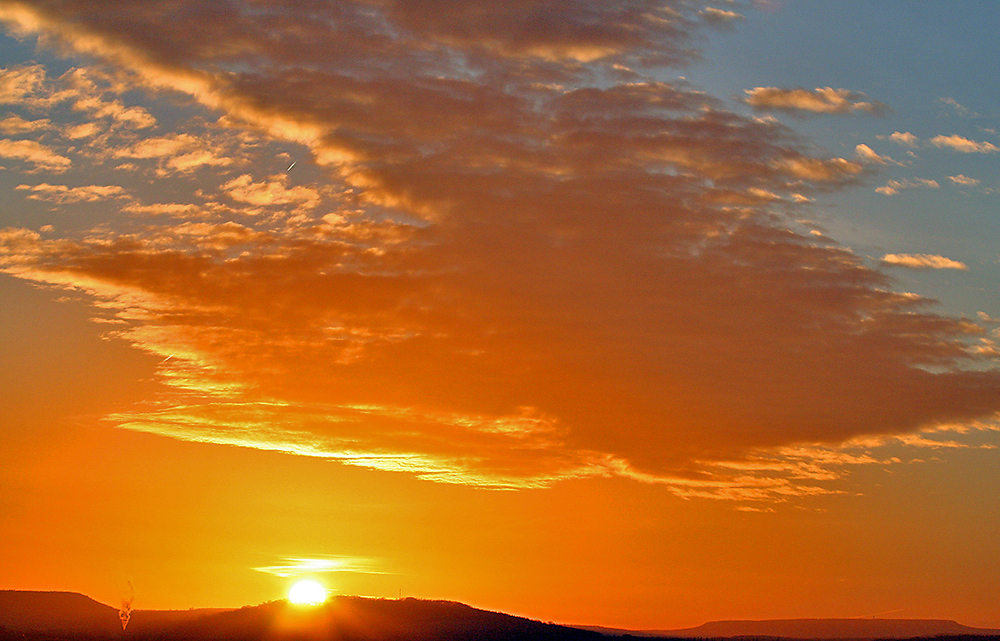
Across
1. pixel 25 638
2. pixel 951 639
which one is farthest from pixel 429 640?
pixel 951 639

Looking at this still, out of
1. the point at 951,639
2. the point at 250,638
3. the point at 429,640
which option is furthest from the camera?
the point at 951,639

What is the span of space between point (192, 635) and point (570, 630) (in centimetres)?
5761

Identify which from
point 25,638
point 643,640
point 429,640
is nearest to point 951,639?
point 643,640

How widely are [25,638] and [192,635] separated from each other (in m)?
22.1

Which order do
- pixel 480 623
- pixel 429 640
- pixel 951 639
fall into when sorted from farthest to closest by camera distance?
pixel 951 639, pixel 480 623, pixel 429 640

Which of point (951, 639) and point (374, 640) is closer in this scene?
point (374, 640)

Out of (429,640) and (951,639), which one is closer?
(429,640)

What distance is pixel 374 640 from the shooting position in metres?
122

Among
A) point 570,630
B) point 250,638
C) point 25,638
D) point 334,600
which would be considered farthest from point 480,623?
point 25,638

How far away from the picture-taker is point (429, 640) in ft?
416

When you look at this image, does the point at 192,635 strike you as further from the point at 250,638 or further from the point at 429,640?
the point at 429,640

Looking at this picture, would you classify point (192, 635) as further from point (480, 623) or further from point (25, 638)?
point (480, 623)

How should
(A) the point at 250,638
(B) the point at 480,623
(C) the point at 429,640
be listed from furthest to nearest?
(B) the point at 480,623 < (C) the point at 429,640 < (A) the point at 250,638

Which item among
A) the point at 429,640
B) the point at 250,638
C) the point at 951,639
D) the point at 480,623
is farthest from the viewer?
the point at 951,639
